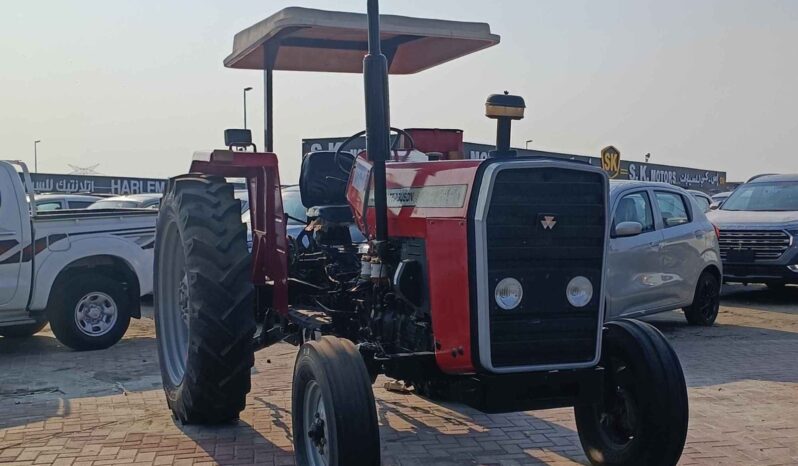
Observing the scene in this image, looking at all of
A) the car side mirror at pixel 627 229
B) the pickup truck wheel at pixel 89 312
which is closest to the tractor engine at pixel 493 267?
the car side mirror at pixel 627 229

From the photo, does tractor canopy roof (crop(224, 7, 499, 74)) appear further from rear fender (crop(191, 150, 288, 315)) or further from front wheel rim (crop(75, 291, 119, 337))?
front wheel rim (crop(75, 291, 119, 337))

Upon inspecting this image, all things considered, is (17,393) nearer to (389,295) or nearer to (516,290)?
(389,295)

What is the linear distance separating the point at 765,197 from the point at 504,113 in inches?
417

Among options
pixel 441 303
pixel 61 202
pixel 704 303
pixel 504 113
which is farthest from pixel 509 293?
pixel 61 202

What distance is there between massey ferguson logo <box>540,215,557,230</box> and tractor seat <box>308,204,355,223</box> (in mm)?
2030

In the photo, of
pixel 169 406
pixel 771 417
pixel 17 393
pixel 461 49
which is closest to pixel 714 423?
pixel 771 417

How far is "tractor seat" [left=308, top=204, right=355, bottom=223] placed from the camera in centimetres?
608

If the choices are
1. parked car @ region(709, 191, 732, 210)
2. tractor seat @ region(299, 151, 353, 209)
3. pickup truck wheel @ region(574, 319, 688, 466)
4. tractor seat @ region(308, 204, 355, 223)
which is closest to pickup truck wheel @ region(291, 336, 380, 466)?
pickup truck wheel @ region(574, 319, 688, 466)

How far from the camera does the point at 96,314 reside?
8992 mm

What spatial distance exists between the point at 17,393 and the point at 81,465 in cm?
219

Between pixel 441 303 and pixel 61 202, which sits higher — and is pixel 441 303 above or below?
below

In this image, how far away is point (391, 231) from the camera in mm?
4840

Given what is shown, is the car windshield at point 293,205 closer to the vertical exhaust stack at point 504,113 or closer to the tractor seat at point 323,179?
the tractor seat at point 323,179

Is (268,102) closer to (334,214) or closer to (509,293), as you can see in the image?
(334,214)
